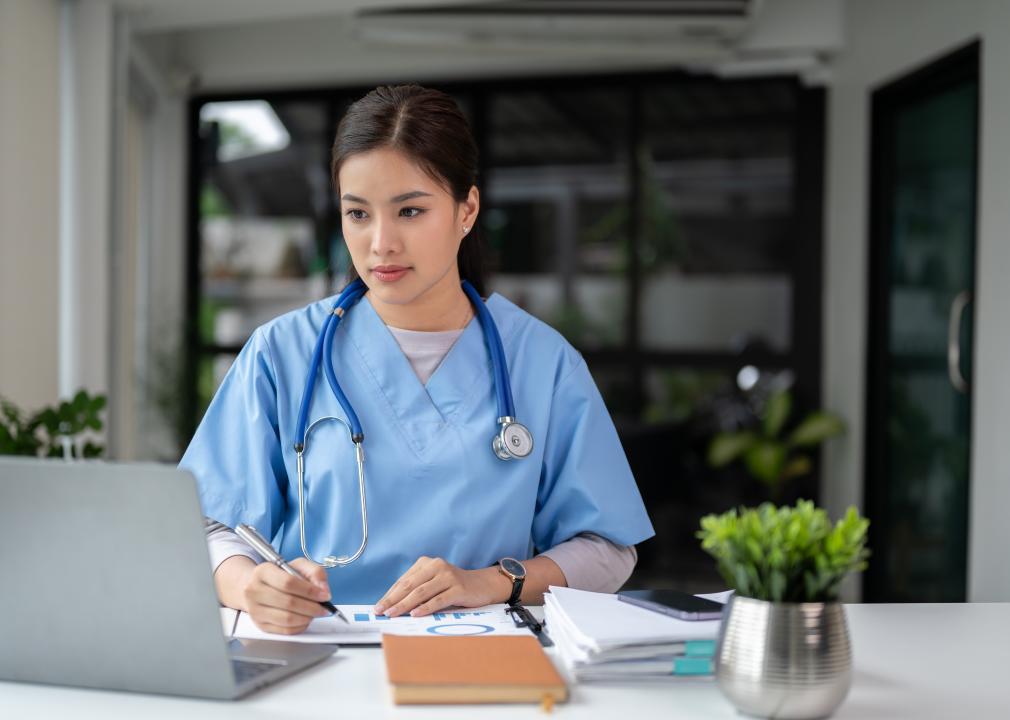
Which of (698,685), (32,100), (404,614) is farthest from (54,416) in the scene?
(698,685)

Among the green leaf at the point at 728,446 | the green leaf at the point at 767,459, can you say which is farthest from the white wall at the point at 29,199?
the green leaf at the point at 767,459

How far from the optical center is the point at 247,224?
5.62m

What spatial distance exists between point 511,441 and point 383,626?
1.31 ft

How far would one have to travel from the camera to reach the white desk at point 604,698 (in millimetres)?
1016

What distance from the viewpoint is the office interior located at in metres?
3.67

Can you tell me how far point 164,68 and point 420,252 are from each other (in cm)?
404

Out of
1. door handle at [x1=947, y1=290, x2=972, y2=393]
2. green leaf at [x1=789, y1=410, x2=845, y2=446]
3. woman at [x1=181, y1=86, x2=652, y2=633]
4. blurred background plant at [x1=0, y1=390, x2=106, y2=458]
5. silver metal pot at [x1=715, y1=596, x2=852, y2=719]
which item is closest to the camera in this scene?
silver metal pot at [x1=715, y1=596, x2=852, y2=719]

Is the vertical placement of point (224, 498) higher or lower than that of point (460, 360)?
lower

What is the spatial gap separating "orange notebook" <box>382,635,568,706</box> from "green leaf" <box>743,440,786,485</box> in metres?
3.64

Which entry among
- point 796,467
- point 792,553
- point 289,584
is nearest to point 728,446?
point 796,467

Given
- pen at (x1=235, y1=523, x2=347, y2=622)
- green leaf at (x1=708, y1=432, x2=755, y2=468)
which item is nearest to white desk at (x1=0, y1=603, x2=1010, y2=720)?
pen at (x1=235, y1=523, x2=347, y2=622)

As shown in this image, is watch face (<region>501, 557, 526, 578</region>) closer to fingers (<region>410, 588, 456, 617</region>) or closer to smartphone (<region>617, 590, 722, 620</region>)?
fingers (<region>410, 588, 456, 617</region>)

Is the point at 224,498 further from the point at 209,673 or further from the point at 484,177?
the point at 484,177

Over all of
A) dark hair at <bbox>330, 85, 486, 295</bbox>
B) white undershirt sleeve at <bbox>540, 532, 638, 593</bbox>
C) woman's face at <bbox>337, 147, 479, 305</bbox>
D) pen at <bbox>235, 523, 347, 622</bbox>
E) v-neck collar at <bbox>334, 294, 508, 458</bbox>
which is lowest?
white undershirt sleeve at <bbox>540, 532, 638, 593</bbox>
